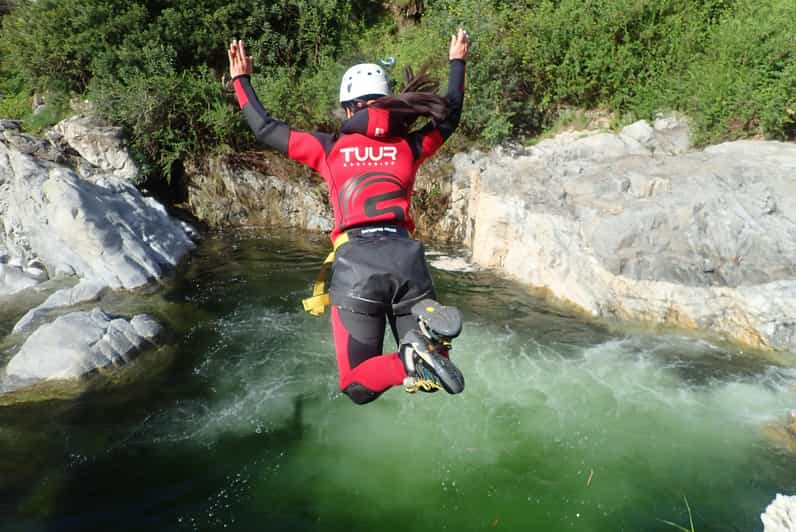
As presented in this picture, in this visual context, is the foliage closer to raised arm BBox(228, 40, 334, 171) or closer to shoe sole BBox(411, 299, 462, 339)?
raised arm BBox(228, 40, 334, 171)

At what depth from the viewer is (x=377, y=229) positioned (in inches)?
135

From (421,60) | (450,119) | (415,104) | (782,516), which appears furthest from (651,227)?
(421,60)

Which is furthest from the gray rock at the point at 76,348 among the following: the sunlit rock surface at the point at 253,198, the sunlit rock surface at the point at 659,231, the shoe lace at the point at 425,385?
the sunlit rock surface at the point at 253,198

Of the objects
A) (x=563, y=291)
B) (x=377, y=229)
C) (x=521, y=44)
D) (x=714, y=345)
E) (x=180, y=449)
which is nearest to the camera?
(x=377, y=229)

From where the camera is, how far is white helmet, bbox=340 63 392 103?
3545 millimetres

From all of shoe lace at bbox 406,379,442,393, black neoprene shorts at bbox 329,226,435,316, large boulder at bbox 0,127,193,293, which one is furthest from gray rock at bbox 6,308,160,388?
shoe lace at bbox 406,379,442,393

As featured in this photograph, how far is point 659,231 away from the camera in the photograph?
802 cm

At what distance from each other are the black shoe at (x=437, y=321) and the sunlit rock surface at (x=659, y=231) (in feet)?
19.2

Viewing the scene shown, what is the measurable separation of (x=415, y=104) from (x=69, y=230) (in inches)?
315

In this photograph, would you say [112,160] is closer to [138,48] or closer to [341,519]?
[138,48]

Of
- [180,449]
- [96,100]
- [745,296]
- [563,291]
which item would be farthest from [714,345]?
[96,100]

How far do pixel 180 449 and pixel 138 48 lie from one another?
39.8 feet

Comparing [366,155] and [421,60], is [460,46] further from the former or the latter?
[421,60]

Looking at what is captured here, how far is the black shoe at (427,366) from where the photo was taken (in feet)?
9.34
